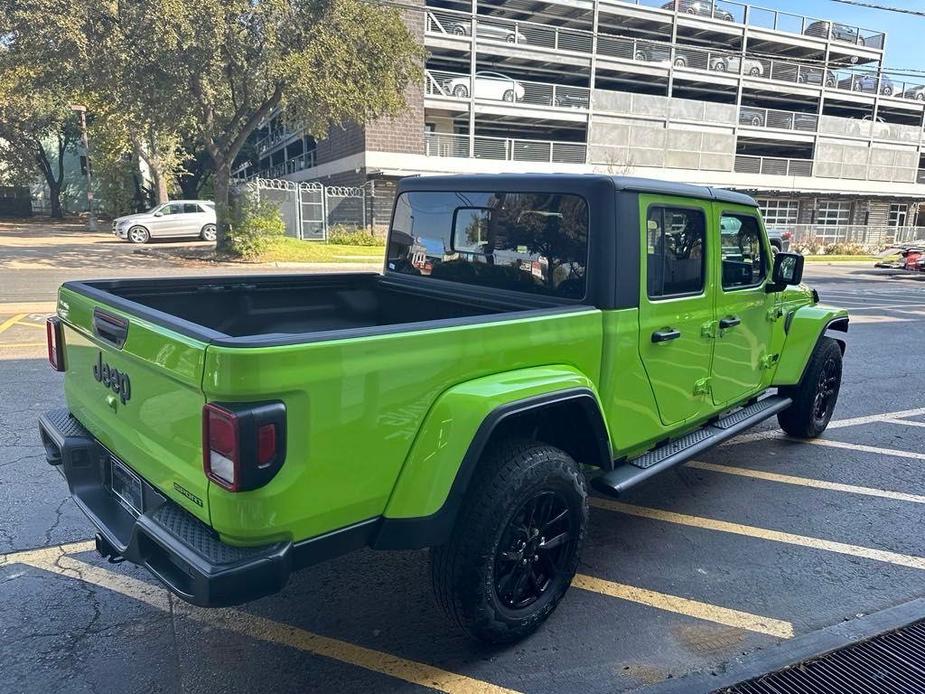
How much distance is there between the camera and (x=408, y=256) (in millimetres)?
4082

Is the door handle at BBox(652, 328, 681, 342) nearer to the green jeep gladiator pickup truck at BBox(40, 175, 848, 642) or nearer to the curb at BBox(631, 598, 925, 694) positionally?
the green jeep gladiator pickup truck at BBox(40, 175, 848, 642)

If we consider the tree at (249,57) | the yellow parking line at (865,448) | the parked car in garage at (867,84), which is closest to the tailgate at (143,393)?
the yellow parking line at (865,448)

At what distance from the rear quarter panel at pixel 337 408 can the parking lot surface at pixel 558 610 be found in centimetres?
87

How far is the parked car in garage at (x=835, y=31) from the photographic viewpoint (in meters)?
41.1

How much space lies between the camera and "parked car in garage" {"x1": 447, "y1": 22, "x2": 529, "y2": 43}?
100 ft

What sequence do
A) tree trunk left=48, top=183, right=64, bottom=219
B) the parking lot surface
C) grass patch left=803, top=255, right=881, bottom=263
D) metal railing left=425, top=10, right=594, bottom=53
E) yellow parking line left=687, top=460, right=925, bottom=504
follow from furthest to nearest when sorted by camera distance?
1. tree trunk left=48, top=183, right=64, bottom=219
2. metal railing left=425, top=10, right=594, bottom=53
3. grass patch left=803, top=255, right=881, bottom=263
4. yellow parking line left=687, top=460, right=925, bottom=504
5. the parking lot surface

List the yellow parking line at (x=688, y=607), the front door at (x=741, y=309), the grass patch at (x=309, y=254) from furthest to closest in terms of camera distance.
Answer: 1. the grass patch at (x=309, y=254)
2. the front door at (x=741, y=309)
3. the yellow parking line at (x=688, y=607)

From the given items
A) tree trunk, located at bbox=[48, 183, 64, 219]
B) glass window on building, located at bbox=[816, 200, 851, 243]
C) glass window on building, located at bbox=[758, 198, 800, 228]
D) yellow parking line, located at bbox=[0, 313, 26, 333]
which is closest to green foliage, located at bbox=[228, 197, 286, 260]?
yellow parking line, located at bbox=[0, 313, 26, 333]

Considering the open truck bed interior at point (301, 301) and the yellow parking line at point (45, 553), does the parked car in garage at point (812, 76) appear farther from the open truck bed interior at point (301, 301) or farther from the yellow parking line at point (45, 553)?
the yellow parking line at point (45, 553)

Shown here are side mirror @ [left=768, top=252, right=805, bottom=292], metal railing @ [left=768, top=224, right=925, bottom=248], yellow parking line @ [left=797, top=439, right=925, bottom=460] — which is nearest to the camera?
side mirror @ [left=768, top=252, right=805, bottom=292]

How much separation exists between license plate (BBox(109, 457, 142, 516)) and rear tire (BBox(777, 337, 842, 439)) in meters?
4.57

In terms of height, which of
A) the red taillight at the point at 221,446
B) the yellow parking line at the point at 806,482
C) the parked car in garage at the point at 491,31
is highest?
the parked car in garage at the point at 491,31

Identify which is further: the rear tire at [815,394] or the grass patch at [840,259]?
the grass patch at [840,259]

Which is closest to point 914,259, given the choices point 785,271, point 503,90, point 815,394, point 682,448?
point 503,90
